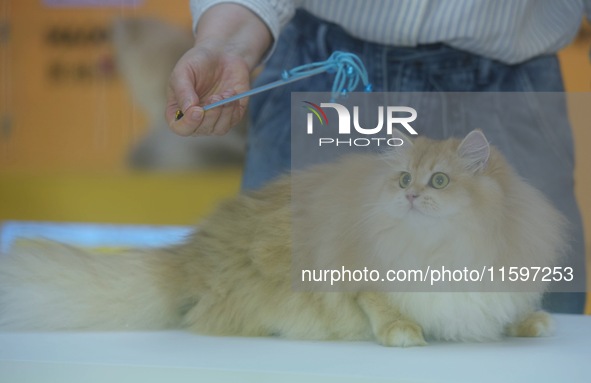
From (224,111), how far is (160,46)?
1.77 metres

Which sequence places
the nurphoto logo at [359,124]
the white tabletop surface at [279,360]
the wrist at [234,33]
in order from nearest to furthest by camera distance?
1. the white tabletop surface at [279,360]
2. the nurphoto logo at [359,124]
3. the wrist at [234,33]

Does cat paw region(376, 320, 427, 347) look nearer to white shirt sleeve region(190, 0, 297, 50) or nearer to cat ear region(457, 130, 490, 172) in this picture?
cat ear region(457, 130, 490, 172)

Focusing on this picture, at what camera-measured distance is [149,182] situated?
260 cm

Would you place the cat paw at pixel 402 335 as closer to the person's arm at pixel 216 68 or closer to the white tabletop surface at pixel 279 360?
the white tabletop surface at pixel 279 360

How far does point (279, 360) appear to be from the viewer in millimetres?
746

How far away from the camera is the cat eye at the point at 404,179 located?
0.79 metres

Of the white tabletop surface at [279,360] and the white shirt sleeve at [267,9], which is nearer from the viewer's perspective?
the white tabletop surface at [279,360]

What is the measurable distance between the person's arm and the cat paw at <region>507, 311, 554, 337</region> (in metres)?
0.37

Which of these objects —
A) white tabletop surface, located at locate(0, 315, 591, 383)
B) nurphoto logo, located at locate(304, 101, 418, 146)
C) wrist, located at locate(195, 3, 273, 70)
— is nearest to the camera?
white tabletop surface, located at locate(0, 315, 591, 383)

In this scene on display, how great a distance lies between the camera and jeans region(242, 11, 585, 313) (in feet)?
2.90

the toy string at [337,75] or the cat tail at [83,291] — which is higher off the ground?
the toy string at [337,75]

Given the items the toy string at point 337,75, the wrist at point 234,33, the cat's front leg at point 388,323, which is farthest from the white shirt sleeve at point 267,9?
the cat's front leg at point 388,323

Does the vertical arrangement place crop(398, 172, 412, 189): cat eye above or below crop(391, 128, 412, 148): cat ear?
below

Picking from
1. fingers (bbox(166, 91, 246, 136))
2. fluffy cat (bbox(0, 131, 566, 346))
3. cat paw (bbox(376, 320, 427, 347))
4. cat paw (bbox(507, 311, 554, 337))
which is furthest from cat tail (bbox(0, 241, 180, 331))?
cat paw (bbox(507, 311, 554, 337))
